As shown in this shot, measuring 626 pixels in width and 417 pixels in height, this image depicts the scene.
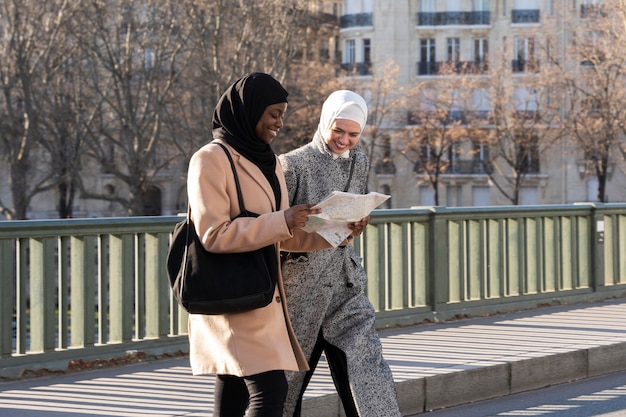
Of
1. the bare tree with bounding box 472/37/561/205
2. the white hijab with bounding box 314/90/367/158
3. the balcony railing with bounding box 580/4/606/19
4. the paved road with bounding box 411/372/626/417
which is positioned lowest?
the paved road with bounding box 411/372/626/417

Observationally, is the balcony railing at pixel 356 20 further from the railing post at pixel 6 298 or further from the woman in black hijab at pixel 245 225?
the woman in black hijab at pixel 245 225

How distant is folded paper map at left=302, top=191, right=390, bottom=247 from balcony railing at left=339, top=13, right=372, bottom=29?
6945 centimetres

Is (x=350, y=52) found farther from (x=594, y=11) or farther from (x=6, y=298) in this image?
(x=6, y=298)

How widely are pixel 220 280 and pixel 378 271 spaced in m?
6.00

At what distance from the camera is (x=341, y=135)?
550 centimetres

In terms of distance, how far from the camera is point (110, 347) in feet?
28.1

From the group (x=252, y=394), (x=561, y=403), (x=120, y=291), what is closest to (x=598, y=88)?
(x=561, y=403)

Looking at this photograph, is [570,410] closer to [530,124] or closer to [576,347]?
[576,347]

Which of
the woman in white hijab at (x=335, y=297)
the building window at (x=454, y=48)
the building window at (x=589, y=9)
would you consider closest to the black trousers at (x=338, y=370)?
the woman in white hijab at (x=335, y=297)

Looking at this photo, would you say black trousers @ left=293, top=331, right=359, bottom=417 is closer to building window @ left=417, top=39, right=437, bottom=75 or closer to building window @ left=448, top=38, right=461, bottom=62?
building window @ left=417, top=39, right=437, bottom=75

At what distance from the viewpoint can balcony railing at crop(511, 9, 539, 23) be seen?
72.6m

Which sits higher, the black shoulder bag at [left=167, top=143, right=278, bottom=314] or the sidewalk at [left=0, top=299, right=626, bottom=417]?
the black shoulder bag at [left=167, top=143, right=278, bottom=314]

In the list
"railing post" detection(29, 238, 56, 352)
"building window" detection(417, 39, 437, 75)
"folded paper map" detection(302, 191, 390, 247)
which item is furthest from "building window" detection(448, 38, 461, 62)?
"folded paper map" detection(302, 191, 390, 247)

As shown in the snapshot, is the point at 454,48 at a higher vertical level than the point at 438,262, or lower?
higher
